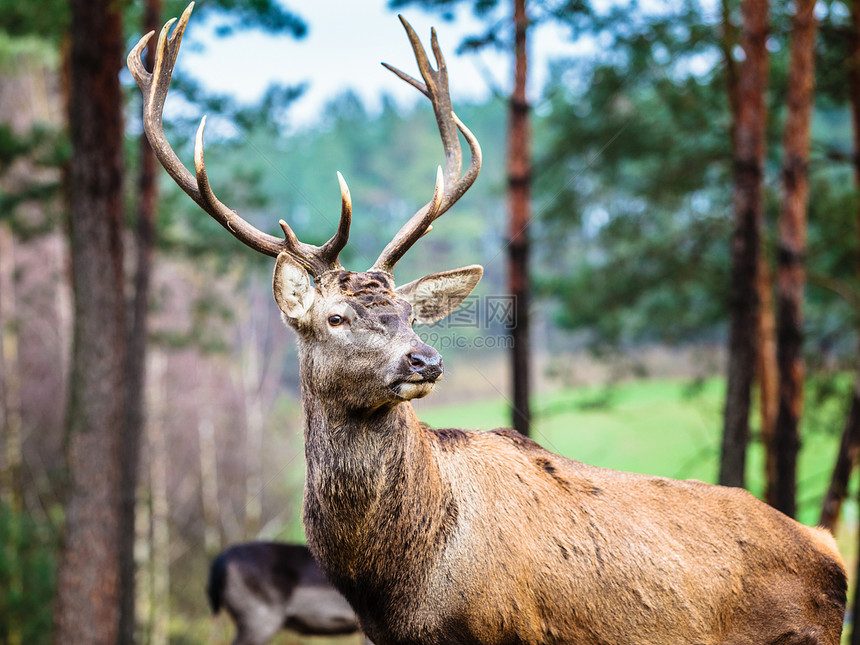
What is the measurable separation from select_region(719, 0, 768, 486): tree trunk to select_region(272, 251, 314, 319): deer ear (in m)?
5.48

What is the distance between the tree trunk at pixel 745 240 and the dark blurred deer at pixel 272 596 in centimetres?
474

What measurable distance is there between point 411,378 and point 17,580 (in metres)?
12.0

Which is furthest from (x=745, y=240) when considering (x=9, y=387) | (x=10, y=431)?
(x=9, y=387)

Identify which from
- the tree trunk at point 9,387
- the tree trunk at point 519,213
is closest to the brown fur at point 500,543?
the tree trunk at point 519,213

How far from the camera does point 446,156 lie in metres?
4.70

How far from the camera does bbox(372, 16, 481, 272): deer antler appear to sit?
4.08 metres

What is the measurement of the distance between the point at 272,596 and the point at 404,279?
16.9 m

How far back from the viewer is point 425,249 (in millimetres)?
29016

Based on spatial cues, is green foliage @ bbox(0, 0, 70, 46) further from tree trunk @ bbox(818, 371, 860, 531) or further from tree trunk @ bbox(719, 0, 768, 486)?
tree trunk @ bbox(818, 371, 860, 531)

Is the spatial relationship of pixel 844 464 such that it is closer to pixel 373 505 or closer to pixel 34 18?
pixel 373 505

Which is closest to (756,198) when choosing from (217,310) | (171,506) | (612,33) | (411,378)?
(612,33)

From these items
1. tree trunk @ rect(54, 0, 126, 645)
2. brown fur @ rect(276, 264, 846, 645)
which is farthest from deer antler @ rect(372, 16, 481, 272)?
tree trunk @ rect(54, 0, 126, 645)

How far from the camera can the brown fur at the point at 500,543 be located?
348cm

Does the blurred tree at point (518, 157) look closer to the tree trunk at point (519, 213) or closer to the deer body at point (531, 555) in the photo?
the tree trunk at point (519, 213)
